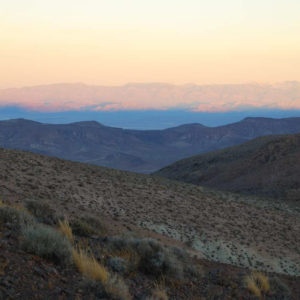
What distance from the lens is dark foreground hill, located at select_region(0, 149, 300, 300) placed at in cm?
729

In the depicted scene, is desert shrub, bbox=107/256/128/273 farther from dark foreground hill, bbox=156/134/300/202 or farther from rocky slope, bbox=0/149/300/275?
dark foreground hill, bbox=156/134/300/202

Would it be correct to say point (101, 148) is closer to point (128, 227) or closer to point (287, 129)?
point (287, 129)

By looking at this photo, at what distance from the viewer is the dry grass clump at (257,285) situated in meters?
10.1

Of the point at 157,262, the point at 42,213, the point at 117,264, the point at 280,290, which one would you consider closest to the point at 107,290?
the point at 117,264

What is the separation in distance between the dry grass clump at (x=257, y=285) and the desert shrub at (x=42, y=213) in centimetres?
572

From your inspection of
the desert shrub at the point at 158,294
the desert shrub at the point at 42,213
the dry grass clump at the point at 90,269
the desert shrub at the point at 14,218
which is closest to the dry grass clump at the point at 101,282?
the dry grass clump at the point at 90,269

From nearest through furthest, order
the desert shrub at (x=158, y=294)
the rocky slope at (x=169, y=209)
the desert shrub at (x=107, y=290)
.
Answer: the desert shrub at (x=107, y=290)
the desert shrub at (x=158, y=294)
the rocky slope at (x=169, y=209)

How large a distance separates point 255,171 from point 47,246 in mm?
52208

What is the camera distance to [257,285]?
1062 cm

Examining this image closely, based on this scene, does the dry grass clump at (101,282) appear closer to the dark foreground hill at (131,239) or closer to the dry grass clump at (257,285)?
the dark foreground hill at (131,239)

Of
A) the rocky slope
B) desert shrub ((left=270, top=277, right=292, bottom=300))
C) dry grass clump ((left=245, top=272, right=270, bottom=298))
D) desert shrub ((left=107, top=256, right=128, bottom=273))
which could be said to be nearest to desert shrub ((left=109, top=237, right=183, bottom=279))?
desert shrub ((left=107, top=256, right=128, bottom=273))

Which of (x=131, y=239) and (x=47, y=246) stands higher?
(x=47, y=246)

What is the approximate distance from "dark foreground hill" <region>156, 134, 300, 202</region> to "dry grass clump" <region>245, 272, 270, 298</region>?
32165mm

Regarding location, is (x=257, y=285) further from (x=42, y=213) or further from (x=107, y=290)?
(x=42, y=213)
